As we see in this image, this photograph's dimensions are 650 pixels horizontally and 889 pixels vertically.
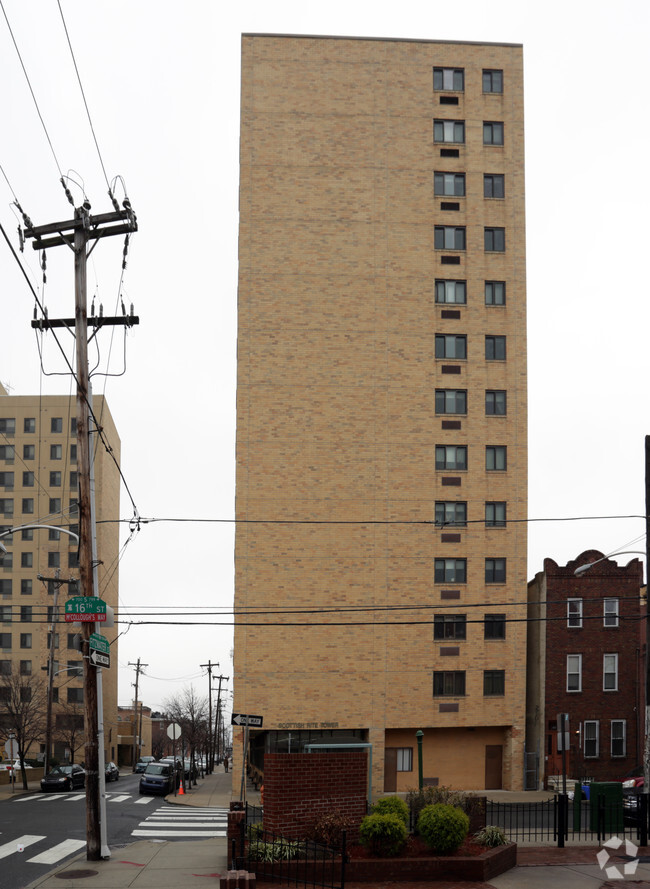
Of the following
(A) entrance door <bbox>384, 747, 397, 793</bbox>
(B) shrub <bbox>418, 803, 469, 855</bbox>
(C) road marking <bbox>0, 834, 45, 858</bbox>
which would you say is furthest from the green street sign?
(A) entrance door <bbox>384, 747, 397, 793</bbox>

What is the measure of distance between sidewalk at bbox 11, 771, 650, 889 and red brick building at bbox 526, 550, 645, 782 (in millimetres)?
26812

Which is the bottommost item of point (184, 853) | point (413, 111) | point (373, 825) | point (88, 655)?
point (184, 853)

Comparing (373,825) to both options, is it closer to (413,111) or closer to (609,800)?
(609,800)

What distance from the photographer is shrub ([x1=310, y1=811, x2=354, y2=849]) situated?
1712cm

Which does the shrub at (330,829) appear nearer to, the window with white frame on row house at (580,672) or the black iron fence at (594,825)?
the black iron fence at (594,825)

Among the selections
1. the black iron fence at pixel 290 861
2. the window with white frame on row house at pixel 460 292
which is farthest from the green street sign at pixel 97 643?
the window with white frame on row house at pixel 460 292

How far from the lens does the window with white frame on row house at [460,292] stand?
160 feet

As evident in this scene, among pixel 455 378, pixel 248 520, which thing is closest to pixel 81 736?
pixel 248 520

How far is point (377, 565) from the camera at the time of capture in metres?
45.9

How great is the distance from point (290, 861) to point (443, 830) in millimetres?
2812

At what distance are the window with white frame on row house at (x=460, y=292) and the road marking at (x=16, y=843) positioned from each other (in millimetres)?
32571

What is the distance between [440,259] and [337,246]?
5.27m

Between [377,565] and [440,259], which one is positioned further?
[440,259]

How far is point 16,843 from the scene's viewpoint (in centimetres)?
2280
